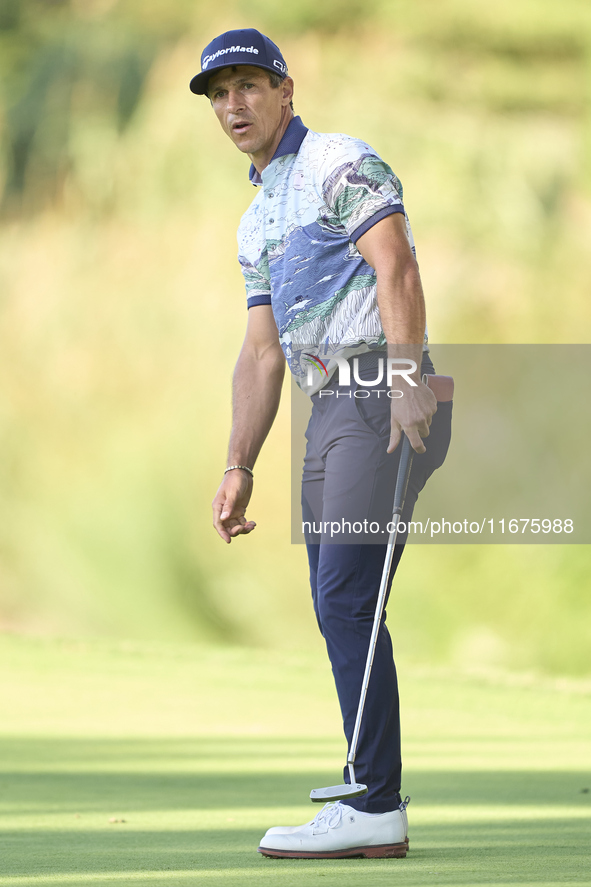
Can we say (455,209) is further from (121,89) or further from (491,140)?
(121,89)

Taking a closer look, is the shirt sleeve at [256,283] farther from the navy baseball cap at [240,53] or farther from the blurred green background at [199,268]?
the blurred green background at [199,268]

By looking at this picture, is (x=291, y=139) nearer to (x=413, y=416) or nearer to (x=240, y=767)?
(x=413, y=416)

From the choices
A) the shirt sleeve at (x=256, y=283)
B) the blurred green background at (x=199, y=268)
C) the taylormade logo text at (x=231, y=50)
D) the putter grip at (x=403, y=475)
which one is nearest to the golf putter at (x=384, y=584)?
the putter grip at (x=403, y=475)

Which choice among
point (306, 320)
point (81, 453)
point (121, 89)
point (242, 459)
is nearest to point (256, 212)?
point (306, 320)

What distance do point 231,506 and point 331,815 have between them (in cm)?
54

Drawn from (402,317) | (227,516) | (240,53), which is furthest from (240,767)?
(240,53)

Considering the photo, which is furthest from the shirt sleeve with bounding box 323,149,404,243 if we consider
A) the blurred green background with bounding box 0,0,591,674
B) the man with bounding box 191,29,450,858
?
the blurred green background with bounding box 0,0,591,674

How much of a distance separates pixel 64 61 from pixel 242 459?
5.03 meters

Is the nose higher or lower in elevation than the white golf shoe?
higher

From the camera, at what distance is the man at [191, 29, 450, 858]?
5.88ft

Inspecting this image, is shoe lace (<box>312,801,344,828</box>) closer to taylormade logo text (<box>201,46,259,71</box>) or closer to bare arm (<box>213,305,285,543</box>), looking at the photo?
bare arm (<box>213,305,285,543</box>)

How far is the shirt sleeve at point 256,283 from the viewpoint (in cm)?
210

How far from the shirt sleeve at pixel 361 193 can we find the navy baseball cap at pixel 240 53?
0.81ft

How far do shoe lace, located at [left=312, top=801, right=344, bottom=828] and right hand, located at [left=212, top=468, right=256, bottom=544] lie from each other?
479mm
